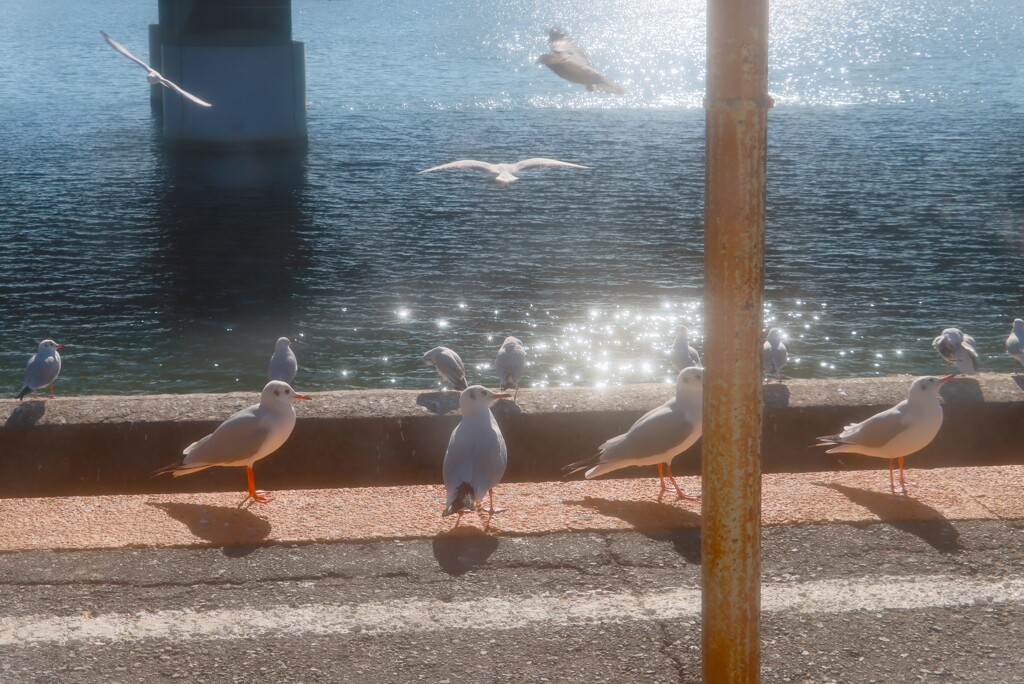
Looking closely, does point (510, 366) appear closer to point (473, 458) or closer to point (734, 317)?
point (473, 458)

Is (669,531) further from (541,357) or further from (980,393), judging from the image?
(541,357)

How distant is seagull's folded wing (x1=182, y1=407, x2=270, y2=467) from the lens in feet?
22.3

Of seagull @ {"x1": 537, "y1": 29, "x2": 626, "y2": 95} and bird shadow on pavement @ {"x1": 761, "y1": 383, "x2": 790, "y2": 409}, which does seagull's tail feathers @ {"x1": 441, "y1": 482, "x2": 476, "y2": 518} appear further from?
bird shadow on pavement @ {"x1": 761, "y1": 383, "x2": 790, "y2": 409}

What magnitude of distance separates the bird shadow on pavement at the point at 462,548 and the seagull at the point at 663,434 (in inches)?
43.2

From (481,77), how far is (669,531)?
57247mm

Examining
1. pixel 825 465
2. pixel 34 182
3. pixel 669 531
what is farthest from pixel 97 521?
pixel 34 182

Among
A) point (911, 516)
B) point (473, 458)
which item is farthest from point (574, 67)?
point (911, 516)

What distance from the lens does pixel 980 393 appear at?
8172mm

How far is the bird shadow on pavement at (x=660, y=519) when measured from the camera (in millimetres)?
5621

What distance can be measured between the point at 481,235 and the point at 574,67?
19186mm

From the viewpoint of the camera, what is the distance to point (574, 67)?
551 centimetres

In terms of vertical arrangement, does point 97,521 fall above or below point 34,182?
below

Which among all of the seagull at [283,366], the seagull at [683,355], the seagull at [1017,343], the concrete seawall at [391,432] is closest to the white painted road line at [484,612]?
the concrete seawall at [391,432]

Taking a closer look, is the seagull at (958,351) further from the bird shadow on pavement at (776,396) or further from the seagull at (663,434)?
the seagull at (663,434)
